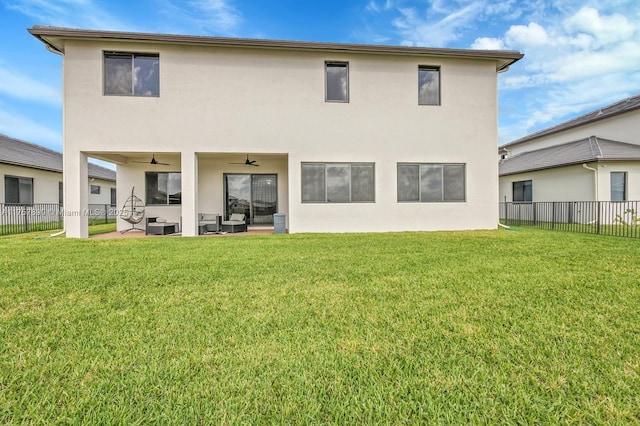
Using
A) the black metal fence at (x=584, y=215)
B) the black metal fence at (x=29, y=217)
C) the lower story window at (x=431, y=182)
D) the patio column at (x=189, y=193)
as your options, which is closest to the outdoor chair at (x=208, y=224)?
the patio column at (x=189, y=193)

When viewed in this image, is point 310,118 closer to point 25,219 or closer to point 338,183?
point 338,183

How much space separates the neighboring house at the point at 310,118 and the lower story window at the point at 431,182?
4cm

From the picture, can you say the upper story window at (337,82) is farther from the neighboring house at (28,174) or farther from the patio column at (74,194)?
the neighboring house at (28,174)

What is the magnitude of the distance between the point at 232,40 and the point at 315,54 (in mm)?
2813

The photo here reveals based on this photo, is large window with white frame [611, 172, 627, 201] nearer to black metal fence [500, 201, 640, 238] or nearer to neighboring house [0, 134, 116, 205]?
black metal fence [500, 201, 640, 238]

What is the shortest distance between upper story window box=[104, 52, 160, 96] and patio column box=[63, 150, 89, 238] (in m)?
2.40

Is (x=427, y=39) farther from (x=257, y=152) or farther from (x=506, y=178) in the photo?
(x=257, y=152)

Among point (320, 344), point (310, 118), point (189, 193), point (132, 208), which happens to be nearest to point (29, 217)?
point (132, 208)

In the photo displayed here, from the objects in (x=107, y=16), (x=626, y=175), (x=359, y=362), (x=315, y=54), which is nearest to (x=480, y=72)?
(x=315, y=54)

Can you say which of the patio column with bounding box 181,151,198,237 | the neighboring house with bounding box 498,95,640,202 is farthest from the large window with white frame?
the patio column with bounding box 181,151,198,237

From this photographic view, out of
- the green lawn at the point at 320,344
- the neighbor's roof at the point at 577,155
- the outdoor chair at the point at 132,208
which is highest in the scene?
the neighbor's roof at the point at 577,155

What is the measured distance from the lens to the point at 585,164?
14312mm

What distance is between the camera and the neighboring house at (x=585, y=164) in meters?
14.1

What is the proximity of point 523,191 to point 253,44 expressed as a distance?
17.3 m
